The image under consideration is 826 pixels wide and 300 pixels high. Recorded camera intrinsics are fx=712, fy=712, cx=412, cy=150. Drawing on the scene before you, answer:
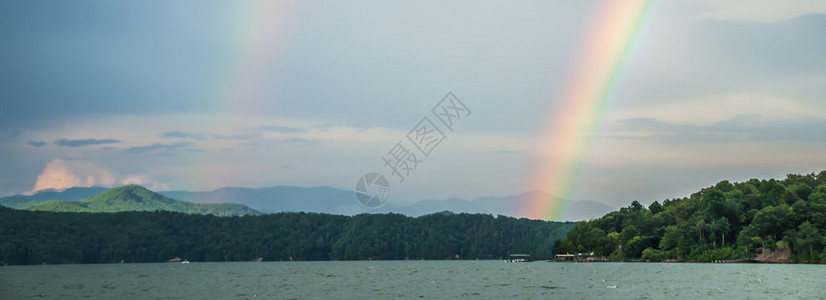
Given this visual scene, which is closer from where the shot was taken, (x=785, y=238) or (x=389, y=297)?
(x=389, y=297)

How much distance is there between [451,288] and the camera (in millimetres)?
99500

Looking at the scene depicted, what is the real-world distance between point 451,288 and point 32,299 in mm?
53704

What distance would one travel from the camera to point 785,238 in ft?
632

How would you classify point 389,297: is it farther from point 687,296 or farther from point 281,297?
point 687,296

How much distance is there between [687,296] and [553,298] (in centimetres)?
1590

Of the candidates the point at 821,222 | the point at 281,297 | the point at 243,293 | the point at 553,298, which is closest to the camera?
the point at 553,298

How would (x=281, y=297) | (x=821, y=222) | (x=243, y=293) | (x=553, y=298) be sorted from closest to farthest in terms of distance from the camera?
(x=553, y=298), (x=281, y=297), (x=243, y=293), (x=821, y=222)

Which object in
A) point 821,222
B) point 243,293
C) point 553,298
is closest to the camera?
point 553,298

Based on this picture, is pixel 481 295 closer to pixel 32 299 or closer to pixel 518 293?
pixel 518 293

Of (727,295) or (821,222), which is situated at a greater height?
(821,222)

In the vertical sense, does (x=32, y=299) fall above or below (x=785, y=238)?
below

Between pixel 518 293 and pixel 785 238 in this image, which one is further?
pixel 785 238

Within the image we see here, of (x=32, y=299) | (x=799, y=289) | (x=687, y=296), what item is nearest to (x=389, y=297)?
(x=687, y=296)

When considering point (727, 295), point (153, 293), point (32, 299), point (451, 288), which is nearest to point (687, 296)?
point (727, 295)
